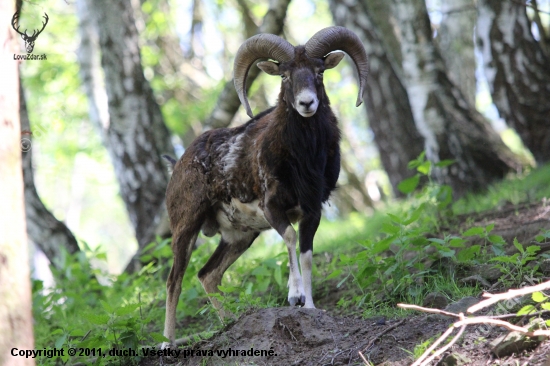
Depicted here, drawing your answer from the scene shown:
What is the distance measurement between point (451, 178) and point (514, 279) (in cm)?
428

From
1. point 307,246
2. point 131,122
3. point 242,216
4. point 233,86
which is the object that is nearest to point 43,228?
point 131,122

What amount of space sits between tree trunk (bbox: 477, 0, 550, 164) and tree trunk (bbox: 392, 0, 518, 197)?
467 mm

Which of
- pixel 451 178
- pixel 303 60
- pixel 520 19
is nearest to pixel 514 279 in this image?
pixel 303 60

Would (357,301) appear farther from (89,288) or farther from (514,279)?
(89,288)

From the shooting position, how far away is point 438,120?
886 cm

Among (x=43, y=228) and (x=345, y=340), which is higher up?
(x=43, y=228)

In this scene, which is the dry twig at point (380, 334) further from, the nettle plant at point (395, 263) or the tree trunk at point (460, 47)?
the tree trunk at point (460, 47)

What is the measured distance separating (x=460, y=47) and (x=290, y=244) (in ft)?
27.3

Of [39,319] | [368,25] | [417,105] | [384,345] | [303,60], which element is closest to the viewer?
[384,345]

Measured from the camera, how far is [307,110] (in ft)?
18.6

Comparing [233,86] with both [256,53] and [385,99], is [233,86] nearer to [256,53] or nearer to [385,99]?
[256,53]

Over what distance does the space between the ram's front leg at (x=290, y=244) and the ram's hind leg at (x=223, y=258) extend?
0.96 metres

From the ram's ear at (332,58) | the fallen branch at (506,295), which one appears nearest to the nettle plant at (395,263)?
the ram's ear at (332,58)

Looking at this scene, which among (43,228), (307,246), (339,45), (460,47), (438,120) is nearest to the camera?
(307,246)
